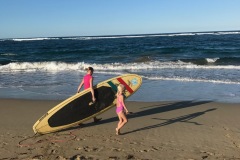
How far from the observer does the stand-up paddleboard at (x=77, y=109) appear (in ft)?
25.1

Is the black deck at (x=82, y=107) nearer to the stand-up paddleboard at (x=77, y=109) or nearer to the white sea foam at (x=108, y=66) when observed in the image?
the stand-up paddleboard at (x=77, y=109)

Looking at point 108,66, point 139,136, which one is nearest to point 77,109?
point 139,136

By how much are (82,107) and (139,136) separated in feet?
5.79

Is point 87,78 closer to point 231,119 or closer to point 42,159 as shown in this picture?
point 42,159

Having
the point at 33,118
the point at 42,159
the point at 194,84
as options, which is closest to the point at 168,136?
the point at 42,159

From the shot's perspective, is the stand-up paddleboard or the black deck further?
the black deck

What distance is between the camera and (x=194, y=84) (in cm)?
1448

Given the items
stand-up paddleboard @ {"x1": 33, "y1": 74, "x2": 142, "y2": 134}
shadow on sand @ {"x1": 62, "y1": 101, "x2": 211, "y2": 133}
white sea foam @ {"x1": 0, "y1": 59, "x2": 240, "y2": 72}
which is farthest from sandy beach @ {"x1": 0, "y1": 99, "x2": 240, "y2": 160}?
white sea foam @ {"x1": 0, "y1": 59, "x2": 240, "y2": 72}

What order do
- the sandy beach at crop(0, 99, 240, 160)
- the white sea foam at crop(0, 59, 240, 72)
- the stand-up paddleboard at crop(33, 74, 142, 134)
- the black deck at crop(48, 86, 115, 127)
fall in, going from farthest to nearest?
the white sea foam at crop(0, 59, 240, 72) → the black deck at crop(48, 86, 115, 127) → the stand-up paddleboard at crop(33, 74, 142, 134) → the sandy beach at crop(0, 99, 240, 160)

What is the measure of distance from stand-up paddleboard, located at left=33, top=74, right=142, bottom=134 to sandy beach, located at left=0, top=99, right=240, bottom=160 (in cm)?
20

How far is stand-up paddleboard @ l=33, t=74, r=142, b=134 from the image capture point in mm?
7652

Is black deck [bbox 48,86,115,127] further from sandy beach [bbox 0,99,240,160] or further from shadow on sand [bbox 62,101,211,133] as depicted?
shadow on sand [bbox 62,101,211,133]

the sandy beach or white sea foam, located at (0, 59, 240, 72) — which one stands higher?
the sandy beach

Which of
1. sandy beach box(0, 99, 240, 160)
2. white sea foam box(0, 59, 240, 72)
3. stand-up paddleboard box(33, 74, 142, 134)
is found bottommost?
white sea foam box(0, 59, 240, 72)
